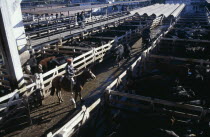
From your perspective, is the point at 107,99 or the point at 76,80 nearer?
the point at 107,99

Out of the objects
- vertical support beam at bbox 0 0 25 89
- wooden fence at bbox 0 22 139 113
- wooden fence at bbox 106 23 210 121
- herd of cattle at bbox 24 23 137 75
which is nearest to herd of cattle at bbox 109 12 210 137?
wooden fence at bbox 106 23 210 121

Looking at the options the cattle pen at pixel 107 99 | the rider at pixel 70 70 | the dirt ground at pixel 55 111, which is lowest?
the dirt ground at pixel 55 111

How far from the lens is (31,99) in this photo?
31.8 ft

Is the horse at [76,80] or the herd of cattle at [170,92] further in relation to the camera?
the horse at [76,80]

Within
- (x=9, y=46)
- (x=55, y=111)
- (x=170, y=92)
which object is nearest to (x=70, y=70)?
A: (x=55, y=111)

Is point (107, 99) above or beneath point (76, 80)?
above

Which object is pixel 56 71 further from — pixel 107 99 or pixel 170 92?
pixel 170 92

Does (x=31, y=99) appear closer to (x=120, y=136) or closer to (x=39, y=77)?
(x=39, y=77)

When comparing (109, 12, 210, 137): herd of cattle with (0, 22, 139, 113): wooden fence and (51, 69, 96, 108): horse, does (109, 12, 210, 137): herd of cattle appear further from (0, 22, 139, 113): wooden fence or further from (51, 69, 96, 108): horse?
(0, 22, 139, 113): wooden fence

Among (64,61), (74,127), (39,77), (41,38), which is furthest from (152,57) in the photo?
(41,38)

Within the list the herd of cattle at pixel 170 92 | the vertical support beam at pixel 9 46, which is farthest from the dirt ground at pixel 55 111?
the herd of cattle at pixel 170 92

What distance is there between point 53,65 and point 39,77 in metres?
2.81

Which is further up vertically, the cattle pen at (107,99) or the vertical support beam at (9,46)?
the vertical support beam at (9,46)

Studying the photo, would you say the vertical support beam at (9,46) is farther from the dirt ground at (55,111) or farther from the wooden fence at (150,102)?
the wooden fence at (150,102)
